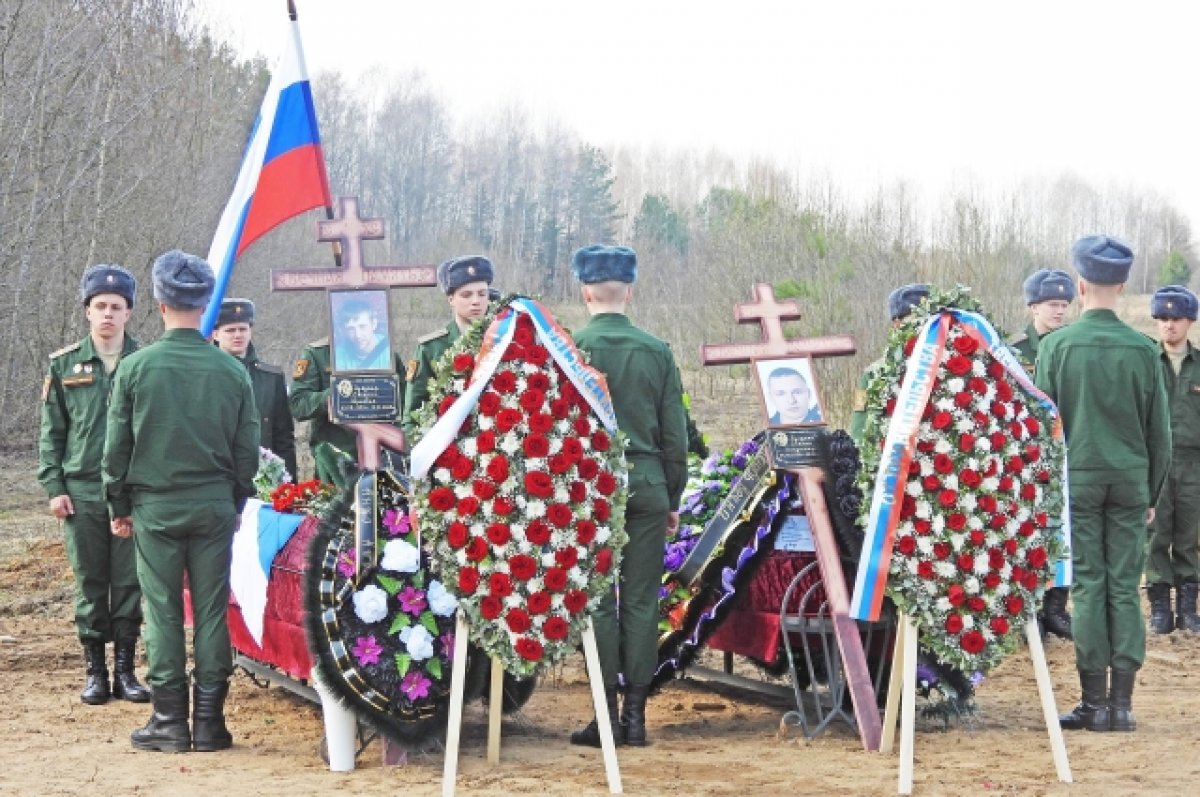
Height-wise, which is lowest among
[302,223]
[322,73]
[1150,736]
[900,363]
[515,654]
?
[1150,736]

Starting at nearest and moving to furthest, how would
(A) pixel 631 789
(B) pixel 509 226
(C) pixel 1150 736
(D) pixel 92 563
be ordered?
(A) pixel 631 789 < (C) pixel 1150 736 < (D) pixel 92 563 < (B) pixel 509 226

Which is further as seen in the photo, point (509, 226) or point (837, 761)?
point (509, 226)

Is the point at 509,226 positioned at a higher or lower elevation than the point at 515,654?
higher

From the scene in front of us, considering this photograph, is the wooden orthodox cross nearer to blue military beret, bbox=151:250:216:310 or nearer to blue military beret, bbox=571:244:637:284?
blue military beret, bbox=571:244:637:284

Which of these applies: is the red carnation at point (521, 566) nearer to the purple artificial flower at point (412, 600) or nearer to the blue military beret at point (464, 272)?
the purple artificial flower at point (412, 600)

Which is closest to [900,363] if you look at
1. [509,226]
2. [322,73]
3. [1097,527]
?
[1097,527]

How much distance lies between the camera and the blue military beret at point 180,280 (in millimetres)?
6477

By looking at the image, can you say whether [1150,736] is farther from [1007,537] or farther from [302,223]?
[302,223]

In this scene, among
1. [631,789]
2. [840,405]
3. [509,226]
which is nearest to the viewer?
[631,789]

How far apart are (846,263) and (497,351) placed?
1956cm

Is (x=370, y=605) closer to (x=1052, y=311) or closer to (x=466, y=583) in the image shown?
(x=466, y=583)

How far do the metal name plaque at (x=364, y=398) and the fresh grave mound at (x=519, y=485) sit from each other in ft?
1.05

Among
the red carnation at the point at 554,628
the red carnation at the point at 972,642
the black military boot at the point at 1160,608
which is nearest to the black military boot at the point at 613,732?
the red carnation at the point at 554,628

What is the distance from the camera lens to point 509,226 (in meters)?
58.7
